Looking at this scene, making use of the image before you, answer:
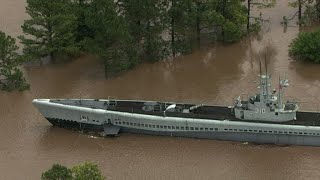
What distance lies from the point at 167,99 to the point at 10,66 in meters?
11.4

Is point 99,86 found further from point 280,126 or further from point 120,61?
point 280,126

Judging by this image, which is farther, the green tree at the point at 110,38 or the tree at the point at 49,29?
the tree at the point at 49,29

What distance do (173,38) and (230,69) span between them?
16.9ft

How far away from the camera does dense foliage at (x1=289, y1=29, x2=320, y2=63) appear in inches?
2053

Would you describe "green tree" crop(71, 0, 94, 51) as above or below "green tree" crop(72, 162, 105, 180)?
above

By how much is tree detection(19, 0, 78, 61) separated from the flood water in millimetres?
1912

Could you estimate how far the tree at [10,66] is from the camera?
164ft

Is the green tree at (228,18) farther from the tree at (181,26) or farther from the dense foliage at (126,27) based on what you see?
the tree at (181,26)

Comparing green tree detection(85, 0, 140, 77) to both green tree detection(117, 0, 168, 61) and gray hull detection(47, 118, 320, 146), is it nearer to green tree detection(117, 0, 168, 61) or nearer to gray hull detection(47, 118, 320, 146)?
green tree detection(117, 0, 168, 61)

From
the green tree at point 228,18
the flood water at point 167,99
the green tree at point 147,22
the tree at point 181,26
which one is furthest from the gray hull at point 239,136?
the green tree at point 228,18

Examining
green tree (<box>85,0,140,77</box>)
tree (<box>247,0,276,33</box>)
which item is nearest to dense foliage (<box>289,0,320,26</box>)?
tree (<box>247,0,276,33</box>)

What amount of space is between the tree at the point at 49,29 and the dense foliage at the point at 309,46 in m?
16.8

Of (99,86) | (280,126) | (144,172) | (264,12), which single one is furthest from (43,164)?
(264,12)

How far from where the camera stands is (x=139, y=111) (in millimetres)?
44781
